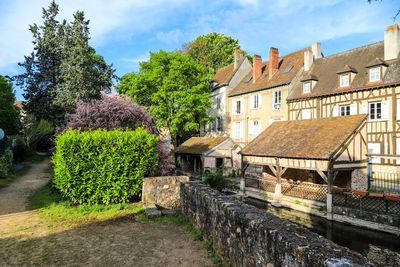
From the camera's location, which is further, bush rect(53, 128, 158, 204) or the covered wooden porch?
the covered wooden porch

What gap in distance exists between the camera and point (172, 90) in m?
26.3

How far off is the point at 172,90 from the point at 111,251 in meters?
21.8

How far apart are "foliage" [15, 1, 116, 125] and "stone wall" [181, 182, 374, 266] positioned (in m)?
24.1

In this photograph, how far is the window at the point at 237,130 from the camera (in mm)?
28625

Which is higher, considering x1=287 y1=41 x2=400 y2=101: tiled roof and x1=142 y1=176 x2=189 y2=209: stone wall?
x1=287 y1=41 x2=400 y2=101: tiled roof

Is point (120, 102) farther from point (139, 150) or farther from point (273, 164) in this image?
point (273, 164)

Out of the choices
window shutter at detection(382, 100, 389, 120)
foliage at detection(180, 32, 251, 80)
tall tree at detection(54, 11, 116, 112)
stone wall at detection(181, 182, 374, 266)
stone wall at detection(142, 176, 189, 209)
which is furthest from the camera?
foliage at detection(180, 32, 251, 80)

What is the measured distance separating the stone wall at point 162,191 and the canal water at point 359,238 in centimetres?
638

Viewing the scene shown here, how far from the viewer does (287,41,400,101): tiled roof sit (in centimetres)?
1855

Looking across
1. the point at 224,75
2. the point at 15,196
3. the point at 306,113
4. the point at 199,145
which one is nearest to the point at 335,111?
the point at 306,113

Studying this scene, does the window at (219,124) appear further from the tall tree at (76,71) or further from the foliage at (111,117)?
the foliage at (111,117)

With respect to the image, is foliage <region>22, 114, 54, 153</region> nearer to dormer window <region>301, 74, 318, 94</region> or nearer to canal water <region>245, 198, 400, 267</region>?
canal water <region>245, 198, 400, 267</region>

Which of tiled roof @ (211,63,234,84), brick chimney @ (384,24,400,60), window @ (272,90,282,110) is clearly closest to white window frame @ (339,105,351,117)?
brick chimney @ (384,24,400,60)

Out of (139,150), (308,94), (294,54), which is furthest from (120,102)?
(294,54)
